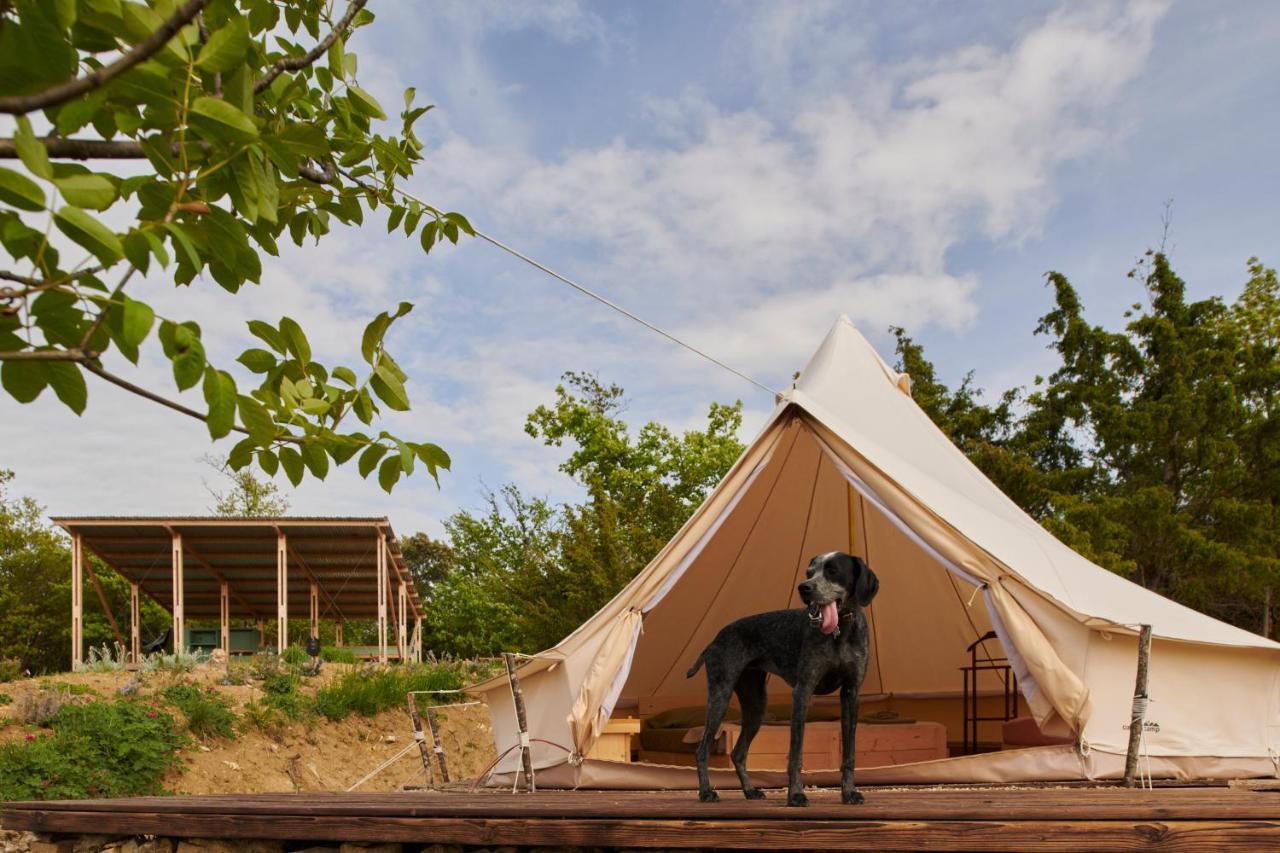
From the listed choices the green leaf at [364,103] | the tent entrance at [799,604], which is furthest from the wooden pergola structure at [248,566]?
the green leaf at [364,103]

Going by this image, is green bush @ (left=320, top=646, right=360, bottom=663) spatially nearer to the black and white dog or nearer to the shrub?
the shrub

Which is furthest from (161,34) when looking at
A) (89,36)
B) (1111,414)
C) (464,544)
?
(464,544)

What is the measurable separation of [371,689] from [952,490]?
933cm

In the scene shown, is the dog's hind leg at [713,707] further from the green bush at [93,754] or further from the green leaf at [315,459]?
the green bush at [93,754]

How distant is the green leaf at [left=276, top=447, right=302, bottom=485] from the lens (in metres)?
1.71

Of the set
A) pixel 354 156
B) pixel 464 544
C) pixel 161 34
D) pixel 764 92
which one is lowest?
pixel 464 544

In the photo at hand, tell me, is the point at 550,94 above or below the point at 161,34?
above

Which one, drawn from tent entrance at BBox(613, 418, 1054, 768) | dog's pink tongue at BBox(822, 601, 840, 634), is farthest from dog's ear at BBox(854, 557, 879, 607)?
tent entrance at BBox(613, 418, 1054, 768)

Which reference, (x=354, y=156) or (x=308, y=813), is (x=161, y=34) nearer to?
(x=354, y=156)

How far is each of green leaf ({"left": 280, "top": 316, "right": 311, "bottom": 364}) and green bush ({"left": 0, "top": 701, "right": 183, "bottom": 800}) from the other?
8.63m

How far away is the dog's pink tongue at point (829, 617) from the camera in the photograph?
→ 3172 millimetres

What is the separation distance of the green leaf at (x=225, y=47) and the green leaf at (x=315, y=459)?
1.92 ft

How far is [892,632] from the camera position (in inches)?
326

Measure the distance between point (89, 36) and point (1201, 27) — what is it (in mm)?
11628
